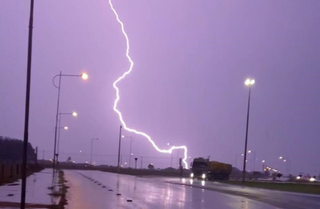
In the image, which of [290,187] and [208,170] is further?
[208,170]

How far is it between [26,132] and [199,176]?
2595 inches

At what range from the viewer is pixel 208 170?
8075 centimetres

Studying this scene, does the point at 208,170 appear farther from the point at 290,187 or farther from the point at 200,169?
the point at 290,187

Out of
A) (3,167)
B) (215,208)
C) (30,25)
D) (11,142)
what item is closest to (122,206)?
(215,208)

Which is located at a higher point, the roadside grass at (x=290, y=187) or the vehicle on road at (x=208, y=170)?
the roadside grass at (x=290, y=187)

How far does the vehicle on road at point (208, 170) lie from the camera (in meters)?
80.8

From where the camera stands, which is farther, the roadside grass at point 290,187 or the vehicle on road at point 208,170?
the vehicle on road at point 208,170

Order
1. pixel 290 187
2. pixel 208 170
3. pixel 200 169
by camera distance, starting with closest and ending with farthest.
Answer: pixel 290 187, pixel 208 170, pixel 200 169

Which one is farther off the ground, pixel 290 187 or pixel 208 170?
pixel 290 187

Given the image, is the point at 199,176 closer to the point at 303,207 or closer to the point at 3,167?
the point at 3,167

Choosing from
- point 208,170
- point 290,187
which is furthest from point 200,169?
point 290,187

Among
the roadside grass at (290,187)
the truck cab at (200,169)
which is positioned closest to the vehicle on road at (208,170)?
the truck cab at (200,169)

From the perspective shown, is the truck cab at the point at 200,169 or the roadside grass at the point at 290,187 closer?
the roadside grass at the point at 290,187

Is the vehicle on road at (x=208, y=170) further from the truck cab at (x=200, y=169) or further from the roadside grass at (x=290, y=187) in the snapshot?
the roadside grass at (x=290, y=187)
